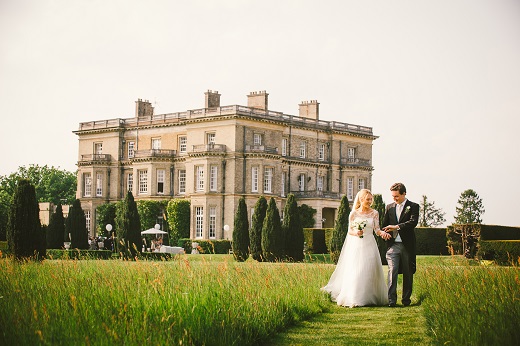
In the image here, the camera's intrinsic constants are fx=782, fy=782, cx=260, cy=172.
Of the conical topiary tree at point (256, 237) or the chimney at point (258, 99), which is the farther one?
the chimney at point (258, 99)

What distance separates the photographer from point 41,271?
13852 millimetres

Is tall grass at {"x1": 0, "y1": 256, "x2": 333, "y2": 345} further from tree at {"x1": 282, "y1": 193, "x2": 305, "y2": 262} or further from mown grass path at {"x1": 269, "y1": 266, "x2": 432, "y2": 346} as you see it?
tree at {"x1": 282, "y1": 193, "x2": 305, "y2": 262}

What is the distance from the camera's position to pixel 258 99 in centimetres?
6009

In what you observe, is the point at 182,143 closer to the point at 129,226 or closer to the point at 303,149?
the point at 303,149

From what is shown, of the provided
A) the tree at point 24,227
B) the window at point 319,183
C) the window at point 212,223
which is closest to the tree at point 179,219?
the window at point 212,223

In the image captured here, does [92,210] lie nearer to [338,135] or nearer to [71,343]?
[338,135]

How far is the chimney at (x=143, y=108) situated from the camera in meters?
65.0

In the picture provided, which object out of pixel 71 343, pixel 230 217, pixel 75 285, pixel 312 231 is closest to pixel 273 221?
pixel 312 231

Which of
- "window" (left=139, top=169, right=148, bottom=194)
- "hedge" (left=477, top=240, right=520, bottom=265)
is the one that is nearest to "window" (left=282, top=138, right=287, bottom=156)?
"window" (left=139, top=169, right=148, bottom=194)

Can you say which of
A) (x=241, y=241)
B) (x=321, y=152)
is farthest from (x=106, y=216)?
(x=241, y=241)

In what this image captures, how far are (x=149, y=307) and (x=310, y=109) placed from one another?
5626 cm

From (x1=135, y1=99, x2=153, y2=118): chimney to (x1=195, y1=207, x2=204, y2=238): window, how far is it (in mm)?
A: 11703

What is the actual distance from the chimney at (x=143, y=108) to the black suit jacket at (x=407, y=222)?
5233 cm

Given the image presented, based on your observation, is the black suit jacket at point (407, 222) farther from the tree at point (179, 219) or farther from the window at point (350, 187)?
the window at point (350, 187)
